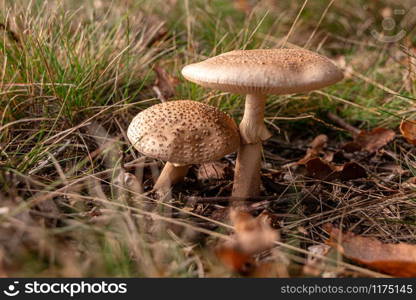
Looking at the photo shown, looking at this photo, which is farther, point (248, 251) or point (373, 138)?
point (373, 138)

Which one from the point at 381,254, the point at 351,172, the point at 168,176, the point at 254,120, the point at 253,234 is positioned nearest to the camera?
the point at 253,234

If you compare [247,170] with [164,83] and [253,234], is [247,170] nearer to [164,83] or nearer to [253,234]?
[253,234]

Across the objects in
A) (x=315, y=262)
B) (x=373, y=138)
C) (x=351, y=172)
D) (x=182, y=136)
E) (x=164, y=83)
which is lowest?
(x=315, y=262)

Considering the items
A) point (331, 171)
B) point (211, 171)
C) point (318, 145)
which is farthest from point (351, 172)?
point (211, 171)

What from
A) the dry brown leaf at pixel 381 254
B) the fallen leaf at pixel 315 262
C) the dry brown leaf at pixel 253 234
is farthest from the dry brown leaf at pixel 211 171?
the dry brown leaf at pixel 381 254

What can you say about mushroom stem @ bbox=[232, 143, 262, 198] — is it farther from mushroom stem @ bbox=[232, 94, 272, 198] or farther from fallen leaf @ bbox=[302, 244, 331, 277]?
fallen leaf @ bbox=[302, 244, 331, 277]

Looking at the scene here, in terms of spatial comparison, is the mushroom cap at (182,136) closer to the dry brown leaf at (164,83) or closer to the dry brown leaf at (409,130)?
the dry brown leaf at (164,83)

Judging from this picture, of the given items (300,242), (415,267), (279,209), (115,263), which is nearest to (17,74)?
(115,263)
